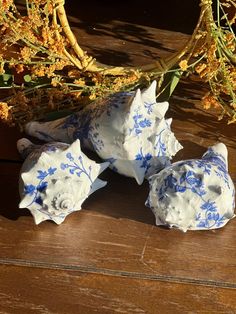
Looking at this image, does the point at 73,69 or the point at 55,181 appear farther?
the point at 73,69

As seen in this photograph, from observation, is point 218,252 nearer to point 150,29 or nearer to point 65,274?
point 65,274

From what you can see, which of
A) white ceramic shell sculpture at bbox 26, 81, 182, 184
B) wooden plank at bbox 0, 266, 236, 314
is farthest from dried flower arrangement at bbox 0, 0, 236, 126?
wooden plank at bbox 0, 266, 236, 314

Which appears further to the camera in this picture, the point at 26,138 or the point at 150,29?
the point at 150,29

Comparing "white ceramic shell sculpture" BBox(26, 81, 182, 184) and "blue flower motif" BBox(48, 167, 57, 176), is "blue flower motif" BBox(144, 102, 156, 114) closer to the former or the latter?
"white ceramic shell sculpture" BBox(26, 81, 182, 184)

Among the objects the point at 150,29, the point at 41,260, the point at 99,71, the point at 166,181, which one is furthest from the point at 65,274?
the point at 150,29

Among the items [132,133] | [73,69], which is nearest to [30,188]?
[132,133]

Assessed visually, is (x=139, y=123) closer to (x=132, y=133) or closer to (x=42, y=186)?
(x=132, y=133)
